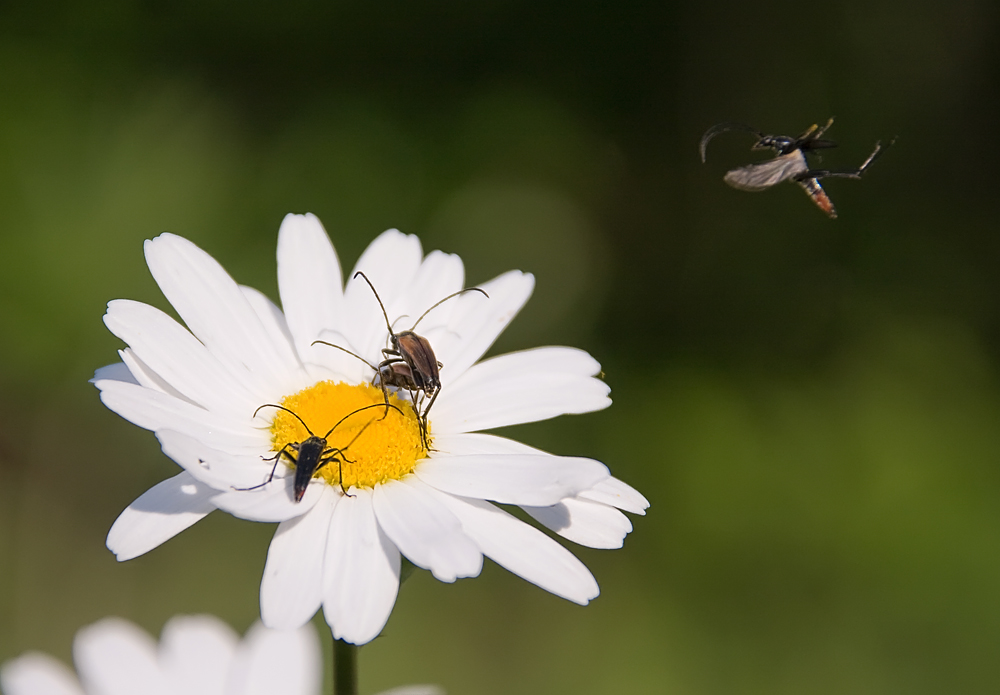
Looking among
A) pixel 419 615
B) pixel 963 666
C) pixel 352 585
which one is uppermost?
pixel 352 585

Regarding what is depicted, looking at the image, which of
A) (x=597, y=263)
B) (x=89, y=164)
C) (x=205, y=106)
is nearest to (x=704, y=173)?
(x=597, y=263)

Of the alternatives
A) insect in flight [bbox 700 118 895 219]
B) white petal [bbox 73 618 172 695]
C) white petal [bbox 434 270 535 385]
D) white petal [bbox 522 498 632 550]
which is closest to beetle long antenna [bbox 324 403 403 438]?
white petal [bbox 434 270 535 385]

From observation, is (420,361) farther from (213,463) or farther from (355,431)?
(213,463)

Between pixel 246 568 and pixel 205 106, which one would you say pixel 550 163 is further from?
pixel 246 568

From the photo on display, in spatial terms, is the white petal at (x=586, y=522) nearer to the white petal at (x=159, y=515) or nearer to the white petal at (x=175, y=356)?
the white petal at (x=159, y=515)

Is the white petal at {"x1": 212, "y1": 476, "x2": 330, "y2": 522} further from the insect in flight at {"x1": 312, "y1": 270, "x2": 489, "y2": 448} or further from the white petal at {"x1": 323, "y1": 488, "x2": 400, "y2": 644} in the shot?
the insect in flight at {"x1": 312, "y1": 270, "x2": 489, "y2": 448}

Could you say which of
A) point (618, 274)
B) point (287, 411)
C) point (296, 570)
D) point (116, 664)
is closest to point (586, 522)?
point (296, 570)
